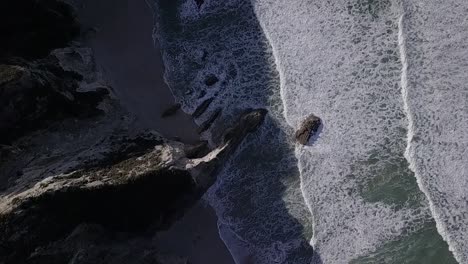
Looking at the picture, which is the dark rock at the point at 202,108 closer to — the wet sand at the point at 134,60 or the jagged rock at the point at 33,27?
the wet sand at the point at 134,60

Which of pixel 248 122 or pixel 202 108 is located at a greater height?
pixel 202 108

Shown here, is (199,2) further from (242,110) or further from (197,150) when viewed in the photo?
(197,150)

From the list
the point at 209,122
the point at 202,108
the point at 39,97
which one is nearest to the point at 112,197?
the point at 39,97

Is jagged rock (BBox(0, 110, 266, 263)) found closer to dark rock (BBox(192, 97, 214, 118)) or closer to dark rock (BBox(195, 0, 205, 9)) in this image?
dark rock (BBox(192, 97, 214, 118))

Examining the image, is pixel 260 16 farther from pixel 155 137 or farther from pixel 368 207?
pixel 368 207

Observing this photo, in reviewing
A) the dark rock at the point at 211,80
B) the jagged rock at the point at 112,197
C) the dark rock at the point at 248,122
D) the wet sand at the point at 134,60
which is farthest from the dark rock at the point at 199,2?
the jagged rock at the point at 112,197
